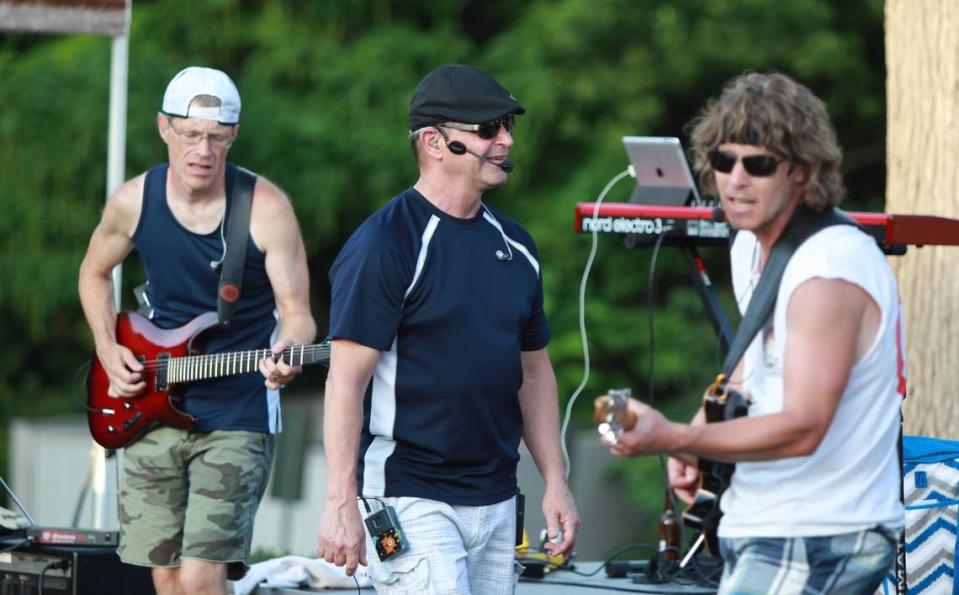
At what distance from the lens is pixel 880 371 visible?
3.25 meters

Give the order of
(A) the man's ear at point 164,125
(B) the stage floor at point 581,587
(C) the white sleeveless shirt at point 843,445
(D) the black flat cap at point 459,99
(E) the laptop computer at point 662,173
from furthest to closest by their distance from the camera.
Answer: (B) the stage floor at point 581,587 → (E) the laptop computer at point 662,173 → (A) the man's ear at point 164,125 → (D) the black flat cap at point 459,99 → (C) the white sleeveless shirt at point 843,445

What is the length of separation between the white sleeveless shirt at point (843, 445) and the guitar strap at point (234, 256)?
2.39m

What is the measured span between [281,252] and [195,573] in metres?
1.10

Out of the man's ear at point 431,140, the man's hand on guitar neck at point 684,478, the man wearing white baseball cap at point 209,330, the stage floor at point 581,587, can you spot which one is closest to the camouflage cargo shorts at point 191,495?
the man wearing white baseball cap at point 209,330

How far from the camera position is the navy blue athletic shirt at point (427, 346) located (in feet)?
13.2

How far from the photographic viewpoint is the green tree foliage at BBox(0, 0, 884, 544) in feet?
36.4

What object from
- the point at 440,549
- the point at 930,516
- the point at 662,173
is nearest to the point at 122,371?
the point at 440,549

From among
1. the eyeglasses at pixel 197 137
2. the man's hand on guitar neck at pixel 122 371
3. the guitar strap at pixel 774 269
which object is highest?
the eyeglasses at pixel 197 137

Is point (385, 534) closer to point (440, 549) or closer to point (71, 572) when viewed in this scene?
point (440, 549)

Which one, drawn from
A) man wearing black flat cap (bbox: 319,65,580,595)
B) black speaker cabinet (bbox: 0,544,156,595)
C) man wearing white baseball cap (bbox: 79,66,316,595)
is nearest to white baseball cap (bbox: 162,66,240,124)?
man wearing white baseball cap (bbox: 79,66,316,595)

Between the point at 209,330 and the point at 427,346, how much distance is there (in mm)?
1509

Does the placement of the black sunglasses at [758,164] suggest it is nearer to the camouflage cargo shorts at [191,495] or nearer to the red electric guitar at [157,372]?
the red electric guitar at [157,372]

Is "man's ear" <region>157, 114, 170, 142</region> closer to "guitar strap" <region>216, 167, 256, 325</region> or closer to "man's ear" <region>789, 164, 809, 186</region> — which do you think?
"guitar strap" <region>216, 167, 256, 325</region>

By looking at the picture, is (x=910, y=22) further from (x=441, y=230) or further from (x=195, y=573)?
(x=195, y=573)
